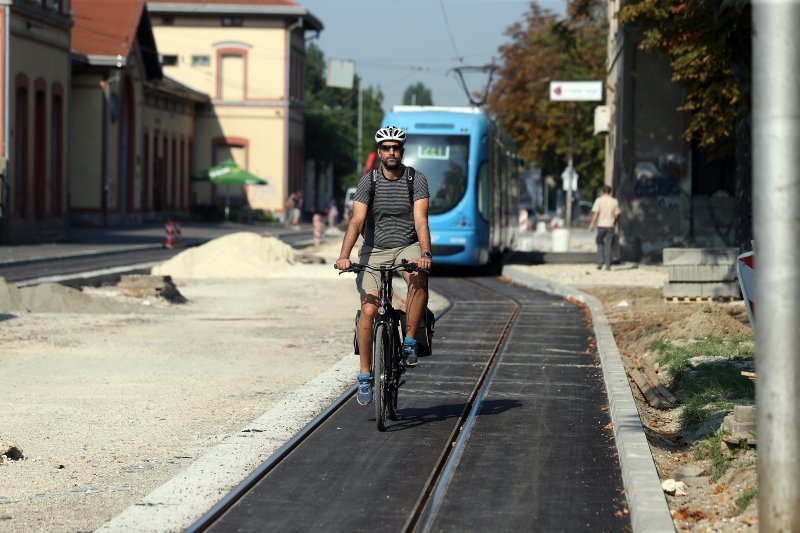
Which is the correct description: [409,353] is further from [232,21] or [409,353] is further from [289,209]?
[232,21]

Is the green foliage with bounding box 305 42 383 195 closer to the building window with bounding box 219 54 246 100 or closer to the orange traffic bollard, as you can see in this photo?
the building window with bounding box 219 54 246 100

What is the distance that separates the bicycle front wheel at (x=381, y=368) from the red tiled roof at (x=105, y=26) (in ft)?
164

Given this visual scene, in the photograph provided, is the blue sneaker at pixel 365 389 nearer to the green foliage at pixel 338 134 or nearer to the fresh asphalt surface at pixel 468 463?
the fresh asphalt surface at pixel 468 463

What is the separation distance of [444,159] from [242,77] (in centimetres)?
4937

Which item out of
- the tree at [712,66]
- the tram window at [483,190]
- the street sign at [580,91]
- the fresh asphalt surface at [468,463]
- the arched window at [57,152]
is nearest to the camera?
the fresh asphalt surface at [468,463]

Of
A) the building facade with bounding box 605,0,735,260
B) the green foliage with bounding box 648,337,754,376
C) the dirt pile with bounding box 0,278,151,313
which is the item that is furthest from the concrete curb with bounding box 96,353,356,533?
the building facade with bounding box 605,0,735,260

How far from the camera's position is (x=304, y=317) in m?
19.7

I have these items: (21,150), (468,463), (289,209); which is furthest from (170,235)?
(468,463)

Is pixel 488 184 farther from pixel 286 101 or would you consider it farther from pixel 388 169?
pixel 286 101

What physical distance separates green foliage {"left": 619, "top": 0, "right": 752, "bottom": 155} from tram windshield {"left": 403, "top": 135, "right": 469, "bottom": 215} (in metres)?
4.35

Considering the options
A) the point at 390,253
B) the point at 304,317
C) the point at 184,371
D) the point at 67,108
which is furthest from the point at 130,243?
the point at 390,253

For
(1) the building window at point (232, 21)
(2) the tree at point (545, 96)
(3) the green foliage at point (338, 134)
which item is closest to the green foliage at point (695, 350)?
(2) the tree at point (545, 96)

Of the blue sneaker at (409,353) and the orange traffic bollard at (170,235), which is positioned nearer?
the blue sneaker at (409,353)

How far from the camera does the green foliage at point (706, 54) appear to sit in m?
19.2
